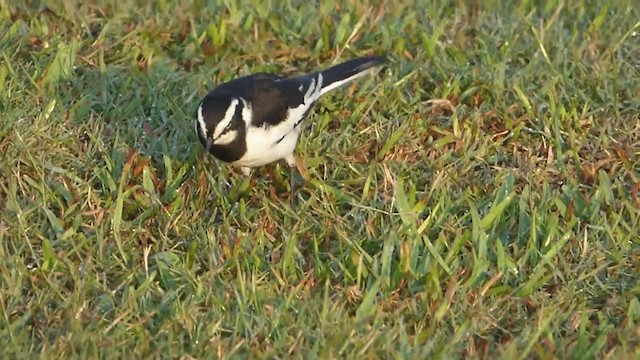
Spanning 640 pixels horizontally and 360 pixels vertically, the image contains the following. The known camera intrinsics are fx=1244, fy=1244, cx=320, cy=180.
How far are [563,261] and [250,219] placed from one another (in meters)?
1.42

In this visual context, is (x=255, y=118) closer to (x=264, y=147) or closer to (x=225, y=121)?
(x=264, y=147)

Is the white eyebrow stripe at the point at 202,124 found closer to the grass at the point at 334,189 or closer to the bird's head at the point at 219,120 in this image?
the bird's head at the point at 219,120

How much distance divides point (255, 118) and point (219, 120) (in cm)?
29

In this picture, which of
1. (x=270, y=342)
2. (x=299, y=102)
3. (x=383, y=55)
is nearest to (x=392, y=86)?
(x=383, y=55)

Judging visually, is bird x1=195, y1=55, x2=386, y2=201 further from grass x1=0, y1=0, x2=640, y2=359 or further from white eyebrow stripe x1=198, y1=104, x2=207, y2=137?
grass x1=0, y1=0, x2=640, y2=359

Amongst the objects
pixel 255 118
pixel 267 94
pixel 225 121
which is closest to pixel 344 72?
pixel 267 94

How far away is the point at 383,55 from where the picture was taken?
7.30m

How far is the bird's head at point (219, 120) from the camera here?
554 centimetres

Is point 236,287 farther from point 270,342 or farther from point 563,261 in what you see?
point 563,261

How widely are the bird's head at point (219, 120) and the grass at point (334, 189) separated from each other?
296mm

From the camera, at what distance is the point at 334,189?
5.83m

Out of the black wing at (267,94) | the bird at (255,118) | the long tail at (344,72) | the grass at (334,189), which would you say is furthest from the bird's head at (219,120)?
the long tail at (344,72)

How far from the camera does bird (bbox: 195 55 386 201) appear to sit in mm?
5582

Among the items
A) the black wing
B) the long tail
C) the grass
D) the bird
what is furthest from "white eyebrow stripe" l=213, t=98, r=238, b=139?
the long tail
